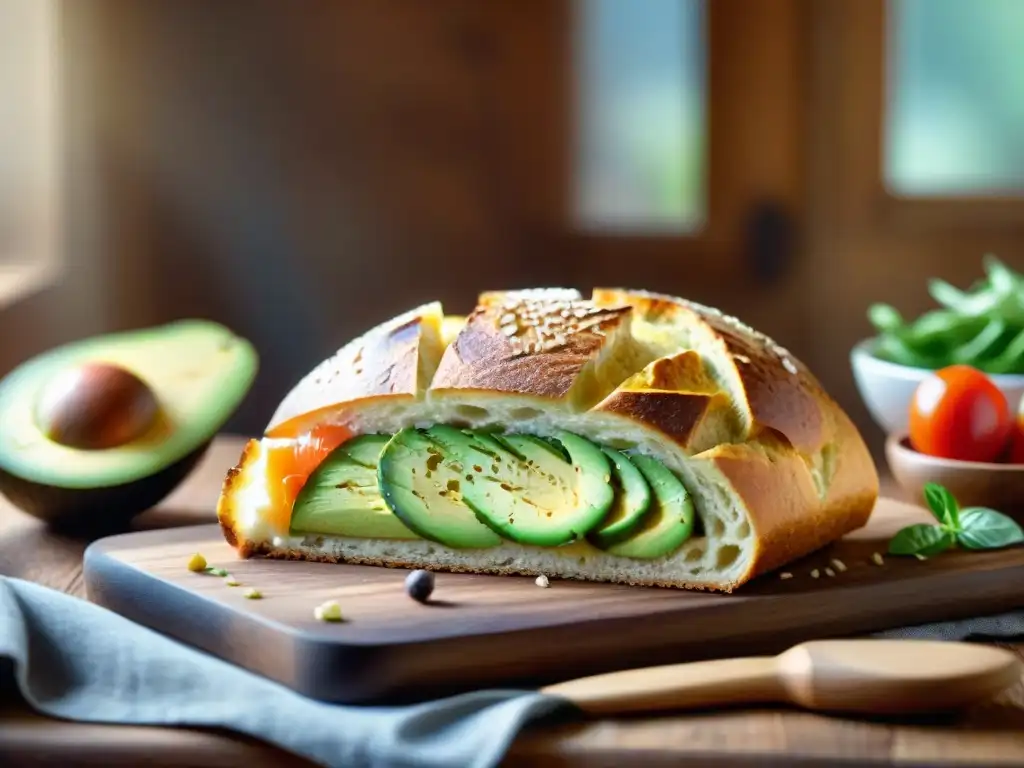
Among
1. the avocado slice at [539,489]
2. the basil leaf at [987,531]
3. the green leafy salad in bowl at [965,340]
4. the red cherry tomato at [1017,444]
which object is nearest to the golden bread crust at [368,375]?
the avocado slice at [539,489]

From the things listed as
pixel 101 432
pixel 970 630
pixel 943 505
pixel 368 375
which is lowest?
pixel 970 630

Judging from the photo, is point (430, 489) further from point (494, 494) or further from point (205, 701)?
point (205, 701)

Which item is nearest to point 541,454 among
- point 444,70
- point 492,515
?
point 492,515

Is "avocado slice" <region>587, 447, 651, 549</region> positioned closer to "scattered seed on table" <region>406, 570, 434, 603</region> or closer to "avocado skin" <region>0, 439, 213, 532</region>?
"scattered seed on table" <region>406, 570, 434, 603</region>

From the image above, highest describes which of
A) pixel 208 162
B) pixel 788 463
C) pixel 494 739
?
pixel 208 162

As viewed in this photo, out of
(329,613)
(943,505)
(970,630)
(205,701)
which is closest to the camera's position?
(205,701)

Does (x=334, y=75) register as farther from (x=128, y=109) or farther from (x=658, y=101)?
(x=658, y=101)

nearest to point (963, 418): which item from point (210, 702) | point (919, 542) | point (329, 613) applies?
point (919, 542)
